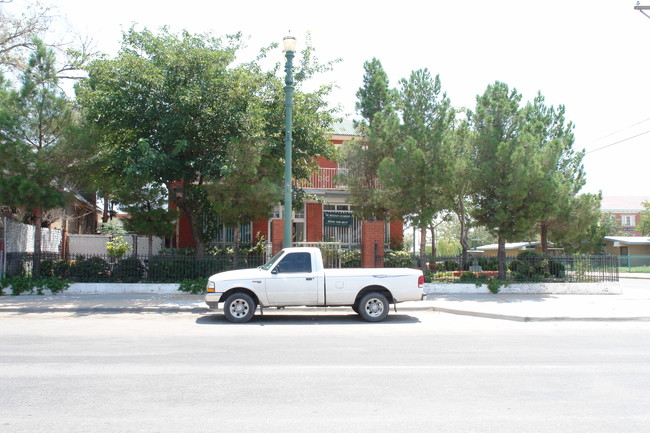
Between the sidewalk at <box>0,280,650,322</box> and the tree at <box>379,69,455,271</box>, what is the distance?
3.22 m

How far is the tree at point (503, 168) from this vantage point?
56.7ft

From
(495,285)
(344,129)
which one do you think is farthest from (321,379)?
(344,129)

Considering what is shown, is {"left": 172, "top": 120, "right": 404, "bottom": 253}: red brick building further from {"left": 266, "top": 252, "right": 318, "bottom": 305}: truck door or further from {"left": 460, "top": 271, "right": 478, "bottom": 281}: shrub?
{"left": 266, "top": 252, "right": 318, "bottom": 305}: truck door

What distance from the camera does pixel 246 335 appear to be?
9992mm

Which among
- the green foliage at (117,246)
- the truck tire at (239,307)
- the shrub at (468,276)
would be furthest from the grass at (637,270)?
the truck tire at (239,307)

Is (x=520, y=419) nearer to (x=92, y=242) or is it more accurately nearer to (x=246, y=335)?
(x=246, y=335)

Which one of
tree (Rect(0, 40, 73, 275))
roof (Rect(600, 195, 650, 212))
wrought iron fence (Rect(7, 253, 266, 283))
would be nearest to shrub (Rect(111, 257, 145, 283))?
wrought iron fence (Rect(7, 253, 266, 283))

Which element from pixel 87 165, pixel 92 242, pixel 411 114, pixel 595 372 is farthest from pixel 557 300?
pixel 92 242

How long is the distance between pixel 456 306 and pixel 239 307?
6430 millimetres

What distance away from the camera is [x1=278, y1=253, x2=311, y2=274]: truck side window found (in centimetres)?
1163

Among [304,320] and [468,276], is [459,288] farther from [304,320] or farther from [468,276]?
[304,320]

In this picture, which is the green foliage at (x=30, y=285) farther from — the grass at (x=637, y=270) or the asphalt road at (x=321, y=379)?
the grass at (x=637, y=270)

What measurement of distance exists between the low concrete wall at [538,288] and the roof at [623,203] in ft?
180

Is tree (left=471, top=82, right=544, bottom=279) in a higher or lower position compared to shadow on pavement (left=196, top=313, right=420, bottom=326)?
higher
